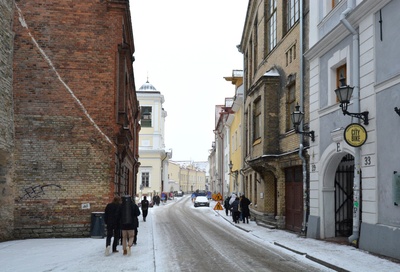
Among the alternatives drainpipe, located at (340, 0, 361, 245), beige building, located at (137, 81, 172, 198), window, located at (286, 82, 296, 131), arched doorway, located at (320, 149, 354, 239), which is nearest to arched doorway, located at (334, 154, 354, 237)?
arched doorway, located at (320, 149, 354, 239)

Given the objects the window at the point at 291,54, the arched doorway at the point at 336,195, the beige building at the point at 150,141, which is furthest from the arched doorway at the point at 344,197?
the beige building at the point at 150,141

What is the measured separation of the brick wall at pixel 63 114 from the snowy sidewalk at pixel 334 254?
6.02 metres

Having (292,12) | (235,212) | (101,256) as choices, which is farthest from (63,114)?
(235,212)

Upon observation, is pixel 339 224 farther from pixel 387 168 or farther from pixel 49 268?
pixel 49 268

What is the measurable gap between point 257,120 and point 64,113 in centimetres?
1017

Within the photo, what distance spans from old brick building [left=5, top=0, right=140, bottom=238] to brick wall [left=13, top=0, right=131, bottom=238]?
0.10 ft

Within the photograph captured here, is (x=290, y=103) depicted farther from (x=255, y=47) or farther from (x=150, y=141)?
(x=150, y=141)

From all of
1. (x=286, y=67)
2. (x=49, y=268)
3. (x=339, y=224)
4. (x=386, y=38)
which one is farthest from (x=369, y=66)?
(x=49, y=268)

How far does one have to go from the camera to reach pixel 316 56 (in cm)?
1605

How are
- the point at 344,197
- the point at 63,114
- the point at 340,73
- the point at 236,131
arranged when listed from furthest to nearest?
the point at 236,131 < the point at 63,114 < the point at 344,197 < the point at 340,73

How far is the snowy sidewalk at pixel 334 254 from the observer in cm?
972

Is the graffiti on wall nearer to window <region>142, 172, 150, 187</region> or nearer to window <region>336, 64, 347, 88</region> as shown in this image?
window <region>336, 64, 347, 88</region>

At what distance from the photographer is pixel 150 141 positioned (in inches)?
2562

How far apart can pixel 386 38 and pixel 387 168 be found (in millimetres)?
3055
